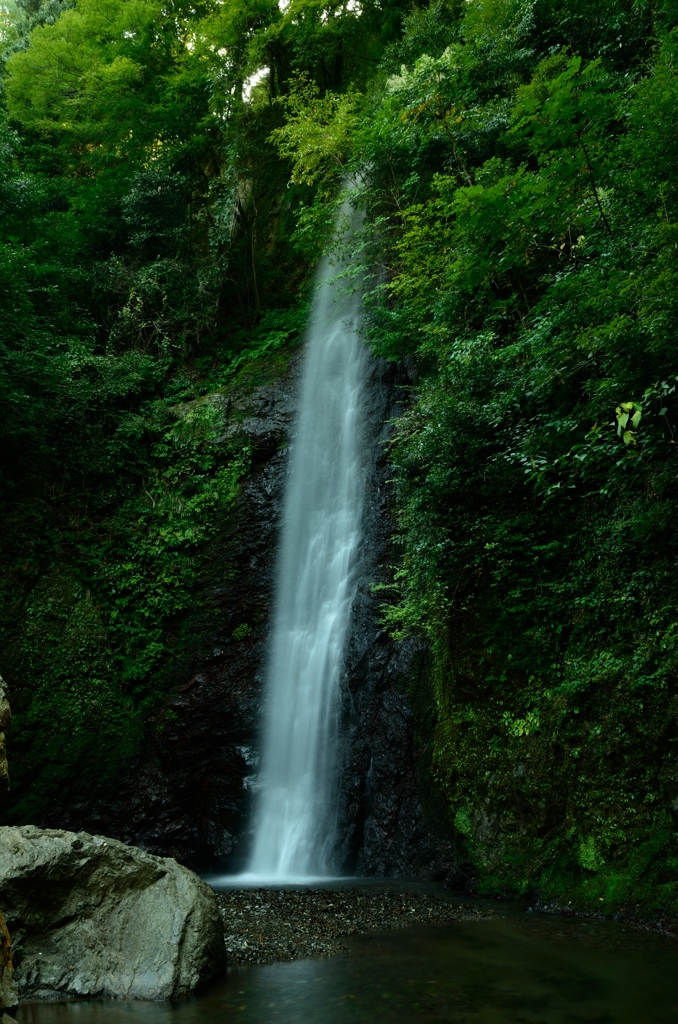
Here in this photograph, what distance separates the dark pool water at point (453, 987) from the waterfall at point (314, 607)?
4.15m

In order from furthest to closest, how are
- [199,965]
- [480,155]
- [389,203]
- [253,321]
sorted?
[253,321] → [389,203] → [480,155] → [199,965]

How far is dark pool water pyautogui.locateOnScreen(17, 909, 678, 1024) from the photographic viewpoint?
4246mm

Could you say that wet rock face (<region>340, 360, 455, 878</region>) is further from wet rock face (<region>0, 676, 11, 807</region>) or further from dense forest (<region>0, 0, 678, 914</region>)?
wet rock face (<region>0, 676, 11, 807</region>)

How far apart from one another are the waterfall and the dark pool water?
13.6 feet

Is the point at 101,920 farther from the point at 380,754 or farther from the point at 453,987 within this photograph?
the point at 380,754

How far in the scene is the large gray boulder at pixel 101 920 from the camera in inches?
197

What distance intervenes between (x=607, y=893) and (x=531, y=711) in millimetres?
1829

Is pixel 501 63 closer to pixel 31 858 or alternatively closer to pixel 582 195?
pixel 582 195

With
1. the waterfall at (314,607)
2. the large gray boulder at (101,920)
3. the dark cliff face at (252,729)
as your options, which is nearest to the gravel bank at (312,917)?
the large gray boulder at (101,920)

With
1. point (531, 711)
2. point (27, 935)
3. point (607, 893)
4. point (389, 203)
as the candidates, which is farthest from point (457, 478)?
point (389, 203)

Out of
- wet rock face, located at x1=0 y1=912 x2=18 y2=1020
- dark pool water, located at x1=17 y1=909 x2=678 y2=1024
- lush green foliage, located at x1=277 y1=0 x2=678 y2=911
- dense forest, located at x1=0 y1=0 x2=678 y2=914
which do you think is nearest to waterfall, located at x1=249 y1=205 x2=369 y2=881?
dense forest, located at x1=0 y1=0 x2=678 y2=914

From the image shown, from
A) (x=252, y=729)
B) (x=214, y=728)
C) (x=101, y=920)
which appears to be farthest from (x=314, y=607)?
(x=101, y=920)

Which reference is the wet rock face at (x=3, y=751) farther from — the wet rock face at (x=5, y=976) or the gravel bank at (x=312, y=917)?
the gravel bank at (x=312, y=917)

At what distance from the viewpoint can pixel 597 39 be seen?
11383 millimetres
